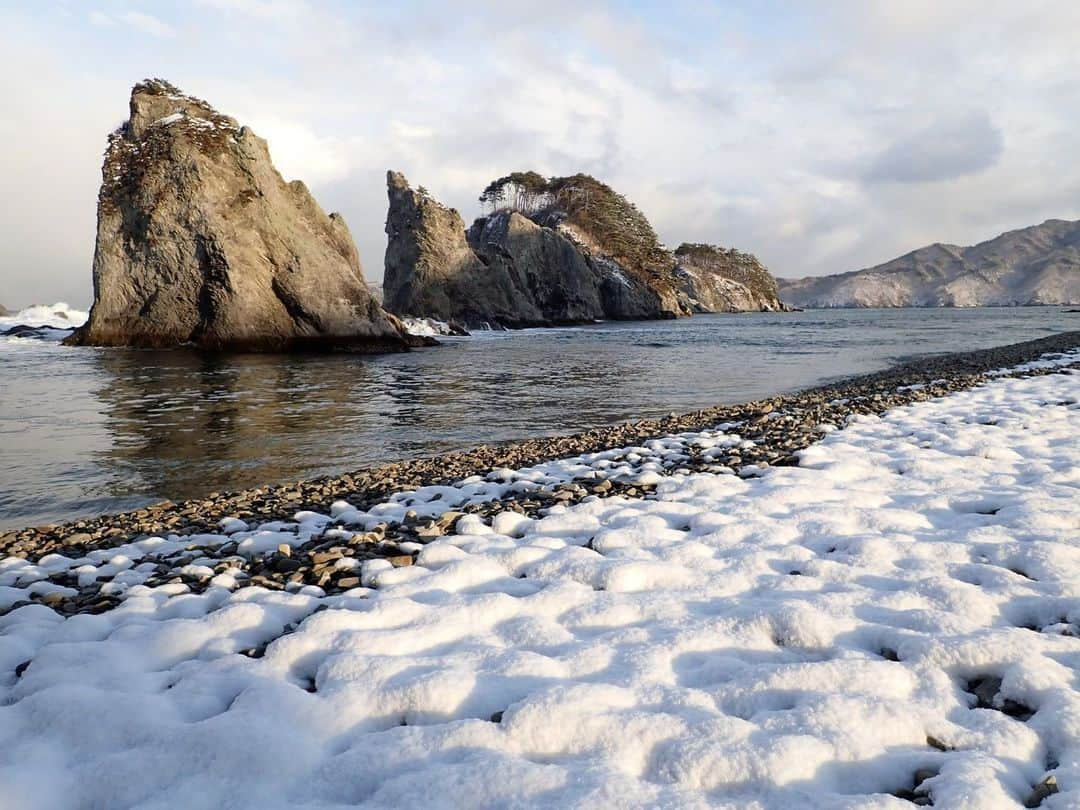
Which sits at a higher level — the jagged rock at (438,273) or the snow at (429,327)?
the jagged rock at (438,273)

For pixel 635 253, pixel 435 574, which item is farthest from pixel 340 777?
pixel 635 253

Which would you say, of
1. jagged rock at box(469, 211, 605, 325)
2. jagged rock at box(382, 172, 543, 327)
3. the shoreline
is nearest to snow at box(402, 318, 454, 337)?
jagged rock at box(382, 172, 543, 327)

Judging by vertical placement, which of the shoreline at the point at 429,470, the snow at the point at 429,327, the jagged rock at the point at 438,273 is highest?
the jagged rock at the point at 438,273

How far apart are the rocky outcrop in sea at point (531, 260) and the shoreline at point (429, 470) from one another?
44.6 metres

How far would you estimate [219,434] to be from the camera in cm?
1081

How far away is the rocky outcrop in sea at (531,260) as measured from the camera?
54.6 meters

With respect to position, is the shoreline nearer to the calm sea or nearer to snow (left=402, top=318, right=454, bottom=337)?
the calm sea

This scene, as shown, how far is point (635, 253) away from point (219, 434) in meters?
87.1

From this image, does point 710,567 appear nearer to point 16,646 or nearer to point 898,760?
point 898,760

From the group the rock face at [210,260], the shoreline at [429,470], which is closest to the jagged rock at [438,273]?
the rock face at [210,260]

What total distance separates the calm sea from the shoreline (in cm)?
94

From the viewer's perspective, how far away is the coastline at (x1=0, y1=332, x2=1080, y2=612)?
4543 millimetres

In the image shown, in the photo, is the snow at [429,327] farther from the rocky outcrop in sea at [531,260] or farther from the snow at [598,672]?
the snow at [598,672]

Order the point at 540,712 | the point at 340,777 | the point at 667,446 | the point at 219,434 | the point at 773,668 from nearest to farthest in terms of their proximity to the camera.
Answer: the point at 340,777 < the point at 540,712 < the point at 773,668 < the point at 667,446 < the point at 219,434
